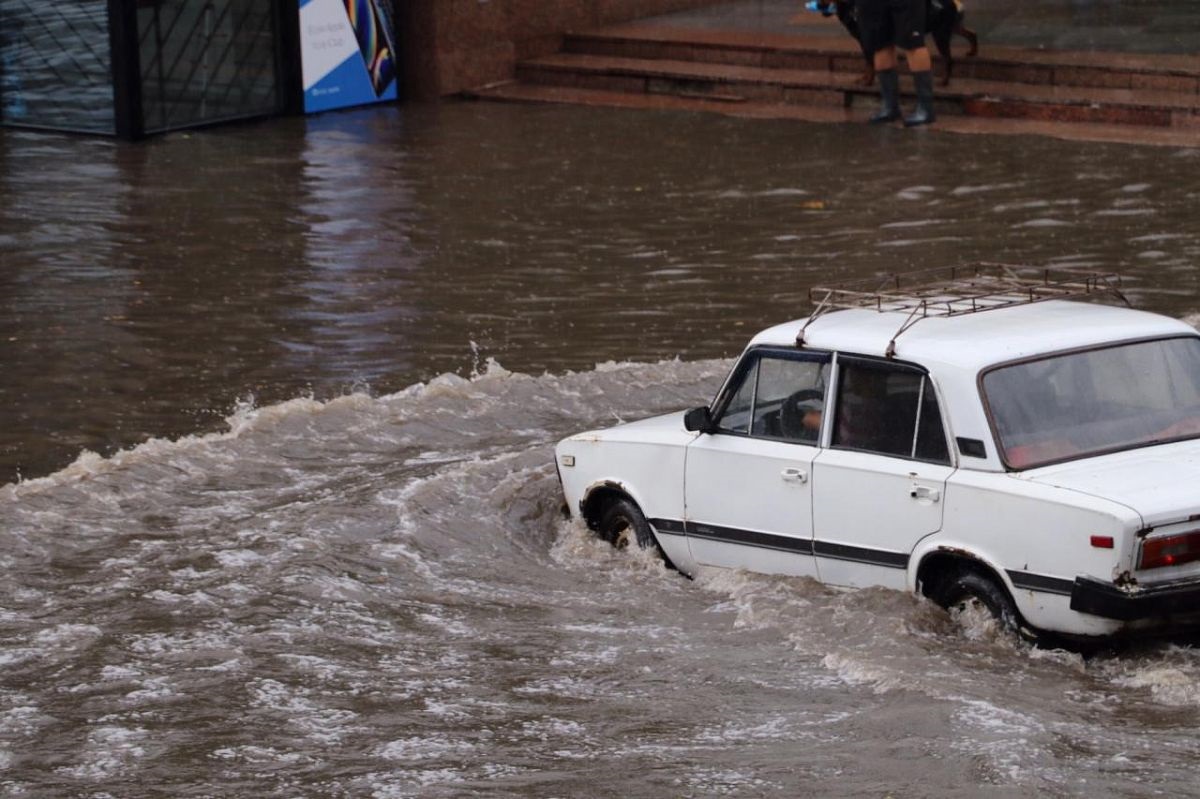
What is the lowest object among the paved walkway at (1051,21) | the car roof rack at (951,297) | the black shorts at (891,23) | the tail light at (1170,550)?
the tail light at (1170,550)

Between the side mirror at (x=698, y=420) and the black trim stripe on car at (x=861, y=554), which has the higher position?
the side mirror at (x=698, y=420)

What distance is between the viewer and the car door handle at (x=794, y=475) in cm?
780

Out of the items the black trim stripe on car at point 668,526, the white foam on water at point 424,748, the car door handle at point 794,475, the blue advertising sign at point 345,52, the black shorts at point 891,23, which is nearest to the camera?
the white foam on water at point 424,748

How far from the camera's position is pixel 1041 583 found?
687 centimetres

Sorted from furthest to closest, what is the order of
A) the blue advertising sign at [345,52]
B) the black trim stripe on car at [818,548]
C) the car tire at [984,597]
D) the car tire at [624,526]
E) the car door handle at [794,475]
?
the blue advertising sign at [345,52] < the car tire at [624,526] < the car door handle at [794,475] < the car tire at [984,597] < the black trim stripe on car at [818,548]

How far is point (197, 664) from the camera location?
7484mm

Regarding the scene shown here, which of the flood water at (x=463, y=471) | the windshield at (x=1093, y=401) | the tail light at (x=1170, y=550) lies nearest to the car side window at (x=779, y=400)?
the flood water at (x=463, y=471)

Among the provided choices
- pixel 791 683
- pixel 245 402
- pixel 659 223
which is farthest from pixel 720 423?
pixel 659 223

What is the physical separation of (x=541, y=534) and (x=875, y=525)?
7.53ft

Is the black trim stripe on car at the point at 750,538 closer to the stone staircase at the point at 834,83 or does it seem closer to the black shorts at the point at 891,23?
the stone staircase at the point at 834,83

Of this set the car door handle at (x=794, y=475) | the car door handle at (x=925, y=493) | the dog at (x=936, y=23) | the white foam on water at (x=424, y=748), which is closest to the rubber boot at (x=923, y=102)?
the dog at (x=936, y=23)

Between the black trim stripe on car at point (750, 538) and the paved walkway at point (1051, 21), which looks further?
the paved walkway at point (1051, 21)

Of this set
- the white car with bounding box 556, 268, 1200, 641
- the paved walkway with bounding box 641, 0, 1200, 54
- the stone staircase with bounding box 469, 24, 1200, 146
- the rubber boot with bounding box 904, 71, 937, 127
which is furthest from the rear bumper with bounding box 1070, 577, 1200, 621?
the paved walkway with bounding box 641, 0, 1200, 54

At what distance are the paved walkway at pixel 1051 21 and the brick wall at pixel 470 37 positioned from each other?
64.4 inches
